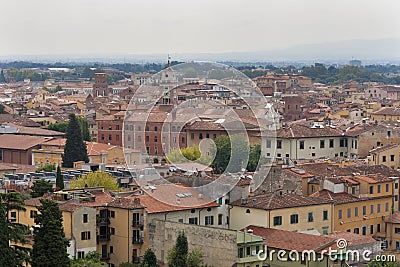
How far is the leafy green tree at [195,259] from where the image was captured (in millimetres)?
12539

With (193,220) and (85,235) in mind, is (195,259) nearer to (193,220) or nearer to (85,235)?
(85,235)

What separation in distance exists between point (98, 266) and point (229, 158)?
929cm

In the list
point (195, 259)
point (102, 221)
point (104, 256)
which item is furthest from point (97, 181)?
point (195, 259)

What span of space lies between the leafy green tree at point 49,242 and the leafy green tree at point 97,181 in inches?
197

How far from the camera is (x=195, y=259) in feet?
41.2

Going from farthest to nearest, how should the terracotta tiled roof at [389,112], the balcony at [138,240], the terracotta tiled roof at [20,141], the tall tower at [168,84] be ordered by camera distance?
the terracotta tiled roof at [389,112] → the tall tower at [168,84] → the terracotta tiled roof at [20,141] → the balcony at [138,240]

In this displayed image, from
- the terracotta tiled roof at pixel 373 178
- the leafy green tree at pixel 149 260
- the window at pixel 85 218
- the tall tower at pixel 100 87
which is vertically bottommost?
the tall tower at pixel 100 87

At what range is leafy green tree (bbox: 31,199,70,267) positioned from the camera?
450 inches

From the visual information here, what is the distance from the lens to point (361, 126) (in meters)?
24.7

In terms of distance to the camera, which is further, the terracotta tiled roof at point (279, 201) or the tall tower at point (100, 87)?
the tall tower at point (100, 87)

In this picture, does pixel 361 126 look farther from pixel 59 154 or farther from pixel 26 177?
pixel 26 177

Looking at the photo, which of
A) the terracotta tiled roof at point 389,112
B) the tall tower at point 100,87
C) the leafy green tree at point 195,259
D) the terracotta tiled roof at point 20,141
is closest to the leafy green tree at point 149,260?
the leafy green tree at point 195,259

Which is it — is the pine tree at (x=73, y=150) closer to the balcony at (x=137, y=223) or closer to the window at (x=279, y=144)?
the window at (x=279, y=144)

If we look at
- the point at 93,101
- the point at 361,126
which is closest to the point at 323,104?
the point at 93,101
